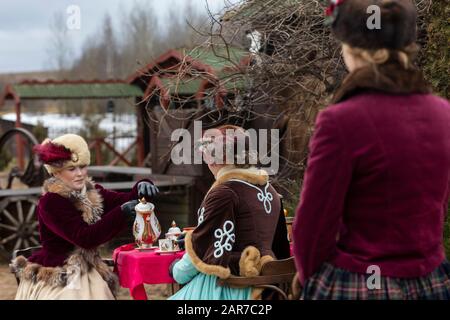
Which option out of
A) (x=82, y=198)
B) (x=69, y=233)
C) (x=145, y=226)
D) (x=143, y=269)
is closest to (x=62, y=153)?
(x=82, y=198)

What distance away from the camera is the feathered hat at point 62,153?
12.0ft

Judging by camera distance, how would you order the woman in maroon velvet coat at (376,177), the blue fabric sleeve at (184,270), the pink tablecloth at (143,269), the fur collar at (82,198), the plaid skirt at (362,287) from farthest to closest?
1. the pink tablecloth at (143,269)
2. the fur collar at (82,198)
3. the blue fabric sleeve at (184,270)
4. the plaid skirt at (362,287)
5. the woman in maroon velvet coat at (376,177)

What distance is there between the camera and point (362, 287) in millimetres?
2203

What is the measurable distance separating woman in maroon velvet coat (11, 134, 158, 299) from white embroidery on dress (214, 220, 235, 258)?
1.85 feet

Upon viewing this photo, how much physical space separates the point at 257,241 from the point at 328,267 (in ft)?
4.17

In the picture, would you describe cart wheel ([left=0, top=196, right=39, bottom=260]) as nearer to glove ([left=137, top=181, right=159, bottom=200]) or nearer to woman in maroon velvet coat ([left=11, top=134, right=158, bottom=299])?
woman in maroon velvet coat ([left=11, top=134, right=158, bottom=299])

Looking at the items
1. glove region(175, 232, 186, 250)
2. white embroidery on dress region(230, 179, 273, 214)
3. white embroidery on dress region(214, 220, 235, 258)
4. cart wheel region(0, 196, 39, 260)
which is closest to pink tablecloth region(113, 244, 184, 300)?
glove region(175, 232, 186, 250)

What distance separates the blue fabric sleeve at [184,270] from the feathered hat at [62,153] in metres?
0.71

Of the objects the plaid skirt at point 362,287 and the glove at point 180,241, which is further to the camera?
the glove at point 180,241

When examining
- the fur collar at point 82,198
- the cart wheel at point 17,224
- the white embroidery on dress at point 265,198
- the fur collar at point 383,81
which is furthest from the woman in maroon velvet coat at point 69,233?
the cart wheel at point 17,224

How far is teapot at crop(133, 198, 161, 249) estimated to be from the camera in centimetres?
389

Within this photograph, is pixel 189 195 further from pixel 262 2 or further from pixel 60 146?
pixel 60 146

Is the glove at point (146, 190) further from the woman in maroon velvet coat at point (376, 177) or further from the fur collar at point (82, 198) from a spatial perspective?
the woman in maroon velvet coat at point (376, 177)

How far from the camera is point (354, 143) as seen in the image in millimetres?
2070
